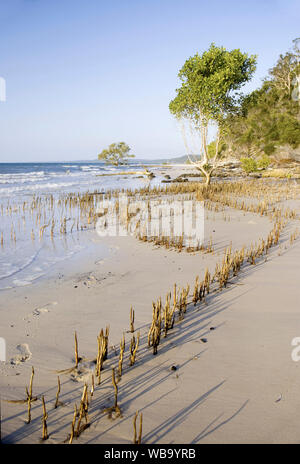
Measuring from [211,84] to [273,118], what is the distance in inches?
705

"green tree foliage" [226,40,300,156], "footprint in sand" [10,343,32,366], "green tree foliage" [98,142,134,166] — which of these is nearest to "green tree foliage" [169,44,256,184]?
"green tree foliage" [226,40,300,156]

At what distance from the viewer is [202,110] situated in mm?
15742

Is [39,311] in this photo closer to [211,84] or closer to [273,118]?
[211,84]

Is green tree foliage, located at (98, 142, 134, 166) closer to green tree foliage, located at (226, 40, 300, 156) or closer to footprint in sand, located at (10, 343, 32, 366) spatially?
green tree foliage, located at (226, 40, 300, 156)

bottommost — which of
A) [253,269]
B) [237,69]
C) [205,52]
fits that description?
[253,269]

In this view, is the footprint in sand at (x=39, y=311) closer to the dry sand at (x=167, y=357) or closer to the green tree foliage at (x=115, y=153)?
the dry sand at (x=167, y=357)

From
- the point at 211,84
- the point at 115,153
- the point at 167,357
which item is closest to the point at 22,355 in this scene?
the point at 167,357

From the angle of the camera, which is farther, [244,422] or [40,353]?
[40,353]

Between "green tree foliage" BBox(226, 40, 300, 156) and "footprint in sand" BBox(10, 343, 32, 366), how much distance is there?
2770 centimetres

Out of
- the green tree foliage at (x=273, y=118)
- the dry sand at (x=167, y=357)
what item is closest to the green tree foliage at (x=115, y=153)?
the green tree foliage at (x=273, y=118)

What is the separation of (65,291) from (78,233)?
417cm

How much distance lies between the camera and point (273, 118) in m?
28.8
